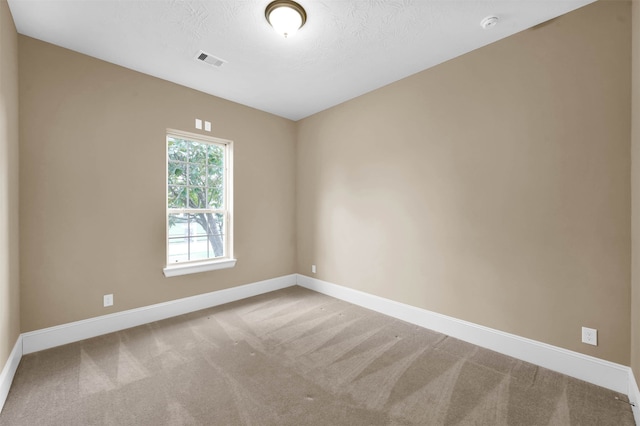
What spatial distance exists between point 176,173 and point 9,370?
2.29m

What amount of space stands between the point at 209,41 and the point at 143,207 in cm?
194

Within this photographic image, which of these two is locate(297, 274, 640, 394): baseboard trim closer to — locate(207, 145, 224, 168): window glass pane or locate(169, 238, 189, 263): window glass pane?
locate(169, 238, 189, 263): window glass pane

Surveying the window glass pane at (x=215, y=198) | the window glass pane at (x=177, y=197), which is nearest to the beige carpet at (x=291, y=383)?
the window glass pane at (x=177, y=197)

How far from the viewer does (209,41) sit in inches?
100

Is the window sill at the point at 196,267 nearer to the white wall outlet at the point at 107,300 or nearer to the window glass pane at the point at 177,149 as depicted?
the white wall outlet at the point at 107,300

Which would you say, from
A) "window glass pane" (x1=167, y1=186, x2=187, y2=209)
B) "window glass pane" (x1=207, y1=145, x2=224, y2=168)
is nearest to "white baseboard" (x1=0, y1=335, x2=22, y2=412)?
"window glass pane" (x1=167, y1=186, x2=187, y2=209)

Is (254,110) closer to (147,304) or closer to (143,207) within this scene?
(143,207)

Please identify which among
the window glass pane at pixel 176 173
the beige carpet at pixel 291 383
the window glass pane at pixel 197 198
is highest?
the window glass pane at pixel 176 173

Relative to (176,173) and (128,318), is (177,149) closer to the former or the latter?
(176,173)

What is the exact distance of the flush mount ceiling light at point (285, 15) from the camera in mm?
2054

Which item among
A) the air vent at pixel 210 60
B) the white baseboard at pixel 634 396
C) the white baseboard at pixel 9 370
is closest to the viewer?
the white baseboard at pixel 634 396

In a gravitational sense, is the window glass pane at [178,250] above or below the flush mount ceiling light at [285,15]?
below

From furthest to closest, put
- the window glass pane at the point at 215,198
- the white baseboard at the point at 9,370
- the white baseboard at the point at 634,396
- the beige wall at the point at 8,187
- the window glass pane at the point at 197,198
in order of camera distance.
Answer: the window glass pane at the point at 215,198 → the window glass pane at the point at 197,198 → the beige wall at the point at 8,187 → the white baseboard at the point at 9,370 → the white baseboard at the point at 634,396

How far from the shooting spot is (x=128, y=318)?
300 cm
